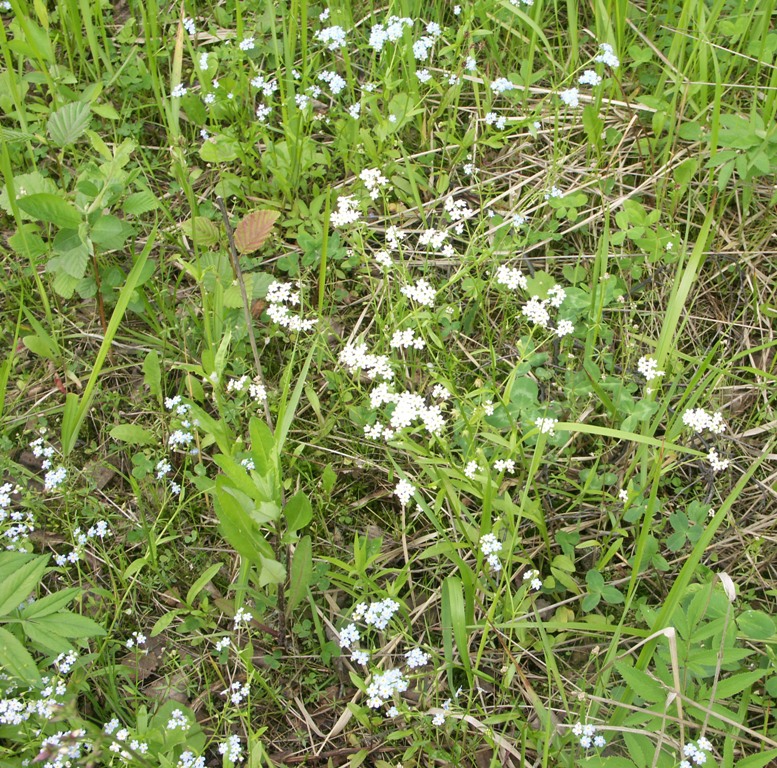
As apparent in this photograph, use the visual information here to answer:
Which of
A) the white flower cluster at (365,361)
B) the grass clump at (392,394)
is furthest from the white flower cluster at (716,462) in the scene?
the white flower cluster at (365,361)

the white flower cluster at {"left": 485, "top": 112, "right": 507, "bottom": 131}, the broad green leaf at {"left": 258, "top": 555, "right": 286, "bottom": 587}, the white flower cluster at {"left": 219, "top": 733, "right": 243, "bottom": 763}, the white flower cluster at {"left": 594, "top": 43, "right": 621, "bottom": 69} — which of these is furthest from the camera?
the white flower cluster at {"left": 485, "top": 112, "right": 507, "bottom": 131}

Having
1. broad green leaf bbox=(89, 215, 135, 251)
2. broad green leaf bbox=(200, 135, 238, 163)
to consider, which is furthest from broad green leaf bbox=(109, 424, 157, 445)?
broad green leaf bbox=(200, 135, 238, 163)

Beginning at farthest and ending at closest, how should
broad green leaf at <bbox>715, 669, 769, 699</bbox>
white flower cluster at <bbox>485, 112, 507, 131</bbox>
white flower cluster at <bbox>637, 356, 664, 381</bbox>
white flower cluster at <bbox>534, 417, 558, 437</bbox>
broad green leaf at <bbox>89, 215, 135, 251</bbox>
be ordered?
white flower cluster at <bbox>485, 112, 507, 131</bbox> → broad green leaf at <bbox>89, 215, 135, 251</bbox> → white flower cluster at <bbox>637, 356, 664, 381</bbox> → white flower cluster at <bbox>534, 417, 558, 437</bbox> → broad green leaf at <bbox>715, 669, 769, 699</bbox>

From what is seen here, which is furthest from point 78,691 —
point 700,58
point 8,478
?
point 700,58

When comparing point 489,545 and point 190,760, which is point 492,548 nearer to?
point 489,545

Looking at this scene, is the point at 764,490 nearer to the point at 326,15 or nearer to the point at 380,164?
the point at 380,164

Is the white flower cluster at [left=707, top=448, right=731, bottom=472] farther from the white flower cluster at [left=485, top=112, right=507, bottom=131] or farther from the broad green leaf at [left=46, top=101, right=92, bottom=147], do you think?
the broad green leaf at [left=46, top=101, right=92, bottom=147]

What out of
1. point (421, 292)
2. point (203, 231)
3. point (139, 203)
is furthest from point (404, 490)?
point (139, 203)
